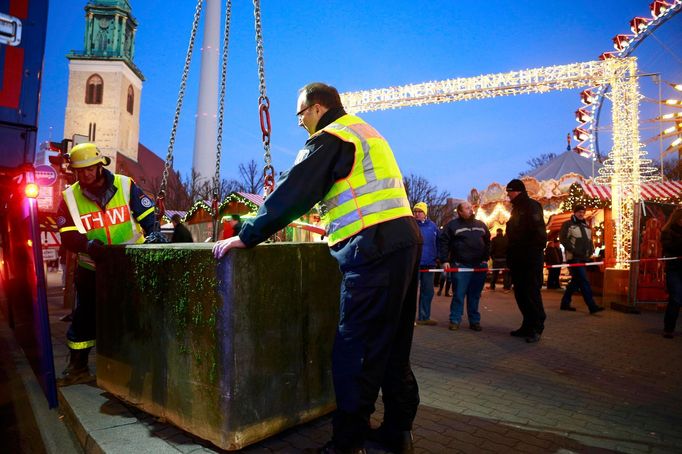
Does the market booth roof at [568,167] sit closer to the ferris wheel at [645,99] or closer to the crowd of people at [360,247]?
the ferris wheel at [645,99]

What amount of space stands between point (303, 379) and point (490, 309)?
7.78 meters

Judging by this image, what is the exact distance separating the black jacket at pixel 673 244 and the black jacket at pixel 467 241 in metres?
2.68

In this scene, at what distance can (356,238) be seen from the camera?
2.31m

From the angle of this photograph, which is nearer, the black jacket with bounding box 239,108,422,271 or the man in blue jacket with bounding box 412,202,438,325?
the black jacket with bounding box 239,108,422,271

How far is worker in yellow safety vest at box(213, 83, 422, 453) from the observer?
2271mm

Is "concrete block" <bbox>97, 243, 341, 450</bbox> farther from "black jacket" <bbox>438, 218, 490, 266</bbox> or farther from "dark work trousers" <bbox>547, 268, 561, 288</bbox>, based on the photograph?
"dark work trousers" <bbox>547, 268, 561, 288</bbox>

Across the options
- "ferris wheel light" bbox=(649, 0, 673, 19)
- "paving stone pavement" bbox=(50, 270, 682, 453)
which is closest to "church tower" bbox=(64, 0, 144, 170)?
"ferris wheel light" bbox=(649, 0, 673, 19)

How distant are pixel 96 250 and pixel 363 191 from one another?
2419 mm

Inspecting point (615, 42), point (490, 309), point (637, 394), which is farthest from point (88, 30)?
point (637, 394)

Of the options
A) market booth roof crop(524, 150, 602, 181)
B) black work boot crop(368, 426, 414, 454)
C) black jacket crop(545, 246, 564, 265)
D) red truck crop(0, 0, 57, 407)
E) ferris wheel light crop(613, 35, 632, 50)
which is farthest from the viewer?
market booth roof crop(524, 150, 602, 181)

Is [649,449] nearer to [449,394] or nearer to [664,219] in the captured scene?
[449,394]

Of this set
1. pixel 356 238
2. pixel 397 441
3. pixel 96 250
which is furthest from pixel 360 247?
pixel 96 250

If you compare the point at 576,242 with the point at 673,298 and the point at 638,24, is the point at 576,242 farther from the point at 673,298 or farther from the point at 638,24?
the point at 638,24

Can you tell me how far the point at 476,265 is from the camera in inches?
273
